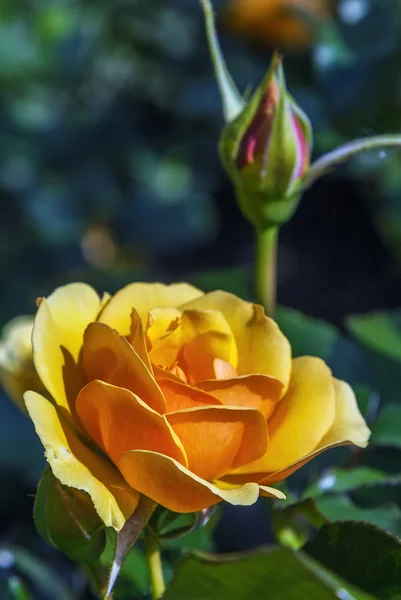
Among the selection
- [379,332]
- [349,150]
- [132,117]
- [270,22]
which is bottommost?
[132,117]

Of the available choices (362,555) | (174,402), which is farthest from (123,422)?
(362,555)

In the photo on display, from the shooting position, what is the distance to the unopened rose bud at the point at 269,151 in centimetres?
51

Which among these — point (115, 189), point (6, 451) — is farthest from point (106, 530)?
point (115, 189)

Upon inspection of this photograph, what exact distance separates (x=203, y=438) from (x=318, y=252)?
1960mm

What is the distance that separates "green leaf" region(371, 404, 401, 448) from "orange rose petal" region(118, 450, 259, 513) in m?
0.22

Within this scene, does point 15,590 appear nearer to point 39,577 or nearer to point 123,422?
point 39,577

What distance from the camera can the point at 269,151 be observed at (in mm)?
519

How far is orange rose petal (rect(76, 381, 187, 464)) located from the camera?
0.38 m

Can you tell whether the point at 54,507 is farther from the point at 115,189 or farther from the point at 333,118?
the point at 115,189

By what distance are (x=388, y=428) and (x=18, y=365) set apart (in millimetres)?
286

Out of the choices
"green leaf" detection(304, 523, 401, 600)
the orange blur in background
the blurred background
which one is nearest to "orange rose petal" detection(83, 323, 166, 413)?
"green leaf" detection(304, 523, 401, 600)

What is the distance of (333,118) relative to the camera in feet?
3.02

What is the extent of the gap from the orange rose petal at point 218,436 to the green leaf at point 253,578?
7 cm

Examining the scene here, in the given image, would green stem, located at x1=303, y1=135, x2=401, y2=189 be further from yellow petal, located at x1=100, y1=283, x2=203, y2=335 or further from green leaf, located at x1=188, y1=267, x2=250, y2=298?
green leaf, located at x1=188, y1=267, x2=250, y2=298
